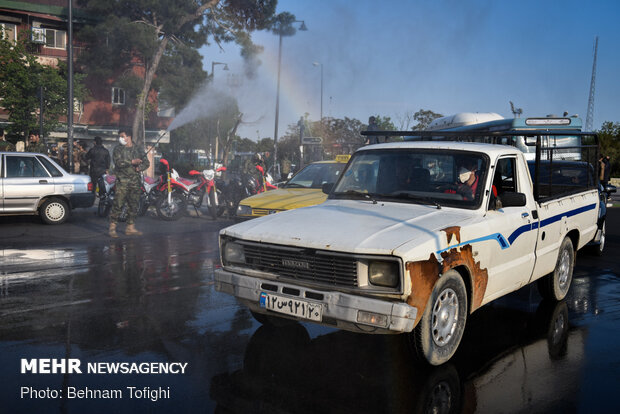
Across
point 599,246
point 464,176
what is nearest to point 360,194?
point 464,176

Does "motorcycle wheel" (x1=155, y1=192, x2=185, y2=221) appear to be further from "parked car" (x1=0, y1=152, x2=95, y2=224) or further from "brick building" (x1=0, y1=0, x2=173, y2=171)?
"brick building" (x1=0, y1=0, x2=173, y2=171)

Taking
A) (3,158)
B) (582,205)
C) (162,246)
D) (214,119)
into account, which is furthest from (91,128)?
(582,205)

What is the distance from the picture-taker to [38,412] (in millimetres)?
3502

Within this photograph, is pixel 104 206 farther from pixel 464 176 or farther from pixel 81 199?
pixel 464 176

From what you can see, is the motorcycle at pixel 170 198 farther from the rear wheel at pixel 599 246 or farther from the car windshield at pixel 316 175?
the rear wheel at pixel 599 246

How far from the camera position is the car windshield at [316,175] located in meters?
11.5

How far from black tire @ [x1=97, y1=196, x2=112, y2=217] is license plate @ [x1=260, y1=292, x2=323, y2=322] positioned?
1102 cm

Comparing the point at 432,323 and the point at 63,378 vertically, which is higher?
the point at 432,323

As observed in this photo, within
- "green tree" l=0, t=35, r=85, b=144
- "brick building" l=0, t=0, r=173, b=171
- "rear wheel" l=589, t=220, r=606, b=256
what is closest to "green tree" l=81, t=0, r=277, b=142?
"brick building" l=0, t=0, r=173, b=171

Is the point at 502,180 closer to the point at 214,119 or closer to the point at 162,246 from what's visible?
the point at 162,246

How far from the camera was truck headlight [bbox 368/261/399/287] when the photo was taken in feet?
13.1

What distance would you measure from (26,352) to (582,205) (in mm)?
6188

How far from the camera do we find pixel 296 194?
10.6 metres

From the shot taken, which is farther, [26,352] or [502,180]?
[502,180]
